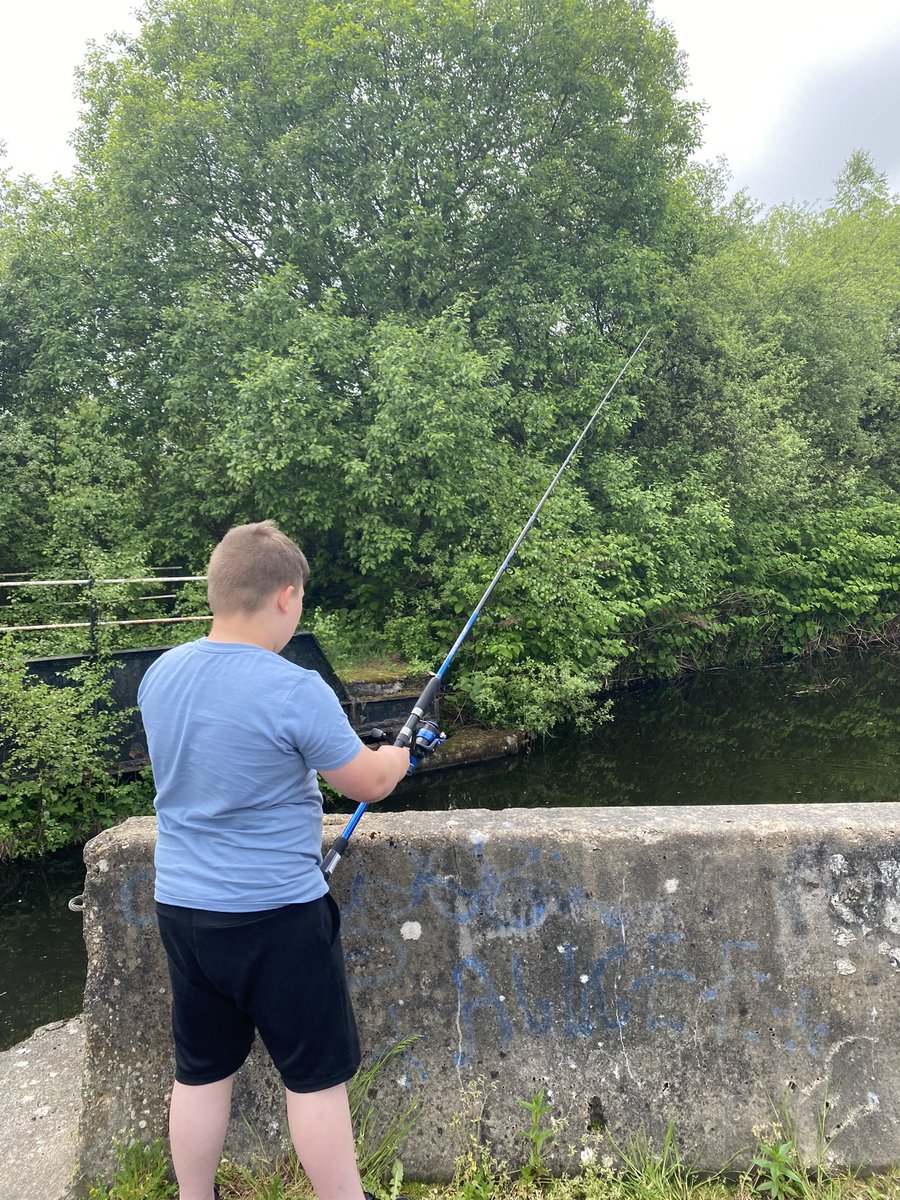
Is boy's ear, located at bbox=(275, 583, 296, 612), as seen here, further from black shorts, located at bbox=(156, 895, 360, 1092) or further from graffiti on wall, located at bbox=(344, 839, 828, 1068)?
graffiti on wall, located at bbox=(344, 839, 828, 1068)

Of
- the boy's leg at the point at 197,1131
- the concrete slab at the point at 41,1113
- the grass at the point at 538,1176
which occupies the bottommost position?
the concrete slab at the point at 41,1113

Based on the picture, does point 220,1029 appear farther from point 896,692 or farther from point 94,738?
point 896,692

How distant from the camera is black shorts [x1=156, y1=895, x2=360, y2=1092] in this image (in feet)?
5.02

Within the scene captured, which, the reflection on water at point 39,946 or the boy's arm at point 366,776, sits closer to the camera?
the boy's arm at point 366,776

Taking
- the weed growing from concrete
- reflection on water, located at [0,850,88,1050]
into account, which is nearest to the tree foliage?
reflection on water, located at [0,850,88,1050]

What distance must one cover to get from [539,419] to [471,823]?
10932 millimetres

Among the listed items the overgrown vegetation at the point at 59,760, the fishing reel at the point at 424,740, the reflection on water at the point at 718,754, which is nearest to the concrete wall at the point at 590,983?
the fishing reel at the point at 424,740

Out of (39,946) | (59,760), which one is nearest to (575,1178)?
(39,946)

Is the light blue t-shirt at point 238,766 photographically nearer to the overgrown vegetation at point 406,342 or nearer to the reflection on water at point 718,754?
the reflection on water at point 718,754

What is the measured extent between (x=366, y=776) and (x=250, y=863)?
308mm

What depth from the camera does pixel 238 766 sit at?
5.04ft

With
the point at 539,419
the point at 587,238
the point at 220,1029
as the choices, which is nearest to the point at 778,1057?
the point at 220,1029

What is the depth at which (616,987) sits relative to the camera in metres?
2.05

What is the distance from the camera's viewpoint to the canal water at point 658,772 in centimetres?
568
